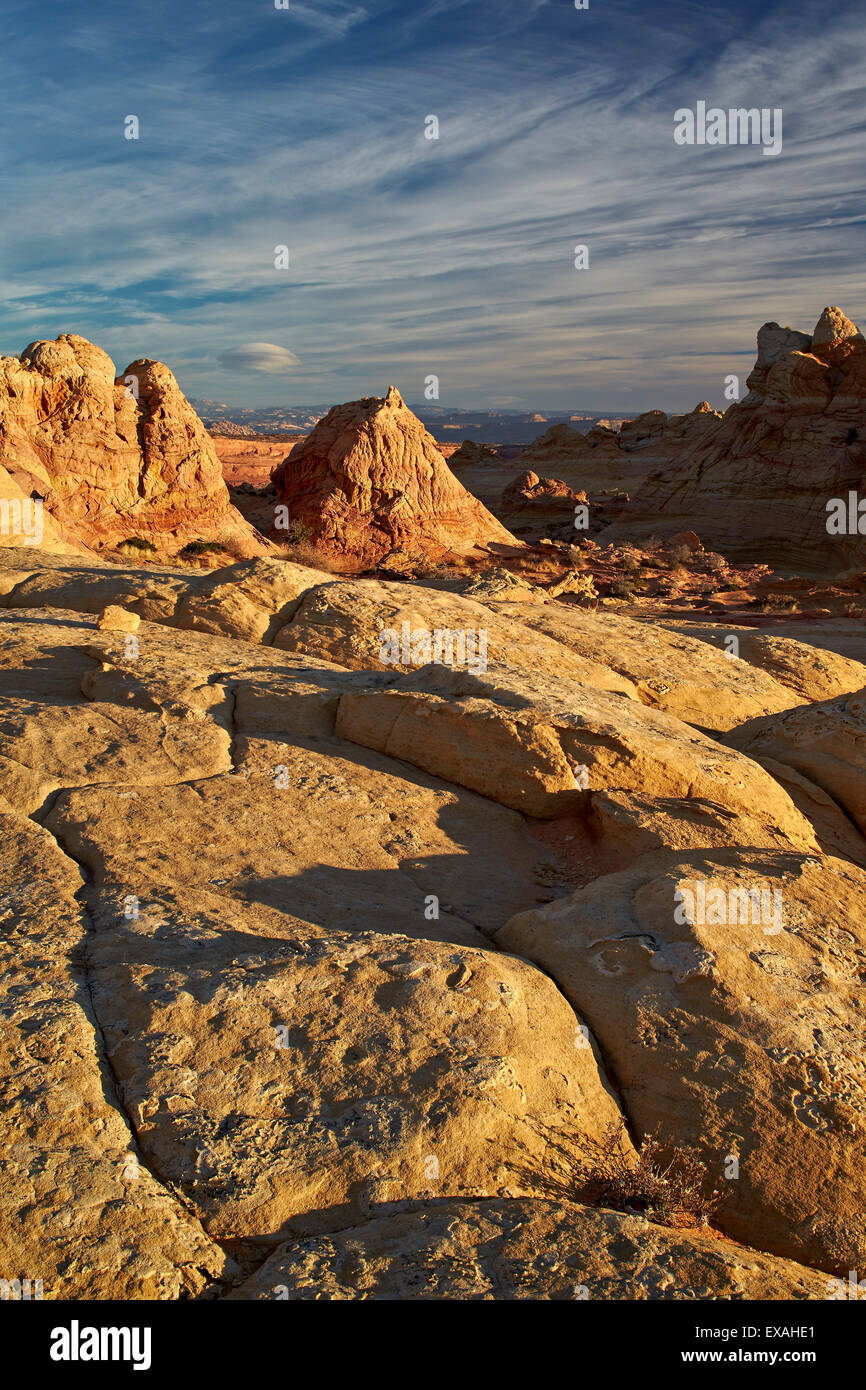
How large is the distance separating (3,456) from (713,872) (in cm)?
1749

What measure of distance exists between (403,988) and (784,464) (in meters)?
31.2

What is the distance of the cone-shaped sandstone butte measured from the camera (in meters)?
23.4

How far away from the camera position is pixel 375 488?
23719 millimetres

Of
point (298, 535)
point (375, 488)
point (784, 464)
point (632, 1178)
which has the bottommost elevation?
point (632, 1178)

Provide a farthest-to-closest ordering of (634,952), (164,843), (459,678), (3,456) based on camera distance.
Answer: (3,456) < (459,678) < (164,843) < (634,952)

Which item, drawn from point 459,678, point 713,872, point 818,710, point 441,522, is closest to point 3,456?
point 441,522

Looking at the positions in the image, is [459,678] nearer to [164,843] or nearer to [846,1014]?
[164,843]

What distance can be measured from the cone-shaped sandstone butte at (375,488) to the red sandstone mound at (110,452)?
2509 millimetres

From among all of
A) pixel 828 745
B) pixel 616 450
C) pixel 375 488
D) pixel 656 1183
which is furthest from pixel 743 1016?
pixel 616 450

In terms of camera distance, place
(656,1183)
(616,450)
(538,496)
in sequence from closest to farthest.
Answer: (656,1183) < (538,496) < (616,450)

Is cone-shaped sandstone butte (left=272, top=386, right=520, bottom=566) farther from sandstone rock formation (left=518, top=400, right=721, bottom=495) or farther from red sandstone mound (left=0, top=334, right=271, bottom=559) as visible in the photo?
sandstone rock formation (left=518, top=400, right=721, bottom=495)

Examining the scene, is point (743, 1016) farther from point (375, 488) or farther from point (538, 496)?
point (538, 496)

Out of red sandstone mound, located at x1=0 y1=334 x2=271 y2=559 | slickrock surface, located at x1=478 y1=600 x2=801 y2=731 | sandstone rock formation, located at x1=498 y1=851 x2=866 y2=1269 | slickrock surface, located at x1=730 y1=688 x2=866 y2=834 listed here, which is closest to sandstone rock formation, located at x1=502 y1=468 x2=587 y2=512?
red sandstone mound, located at x1=0 y1=334 x2=271 y2=559

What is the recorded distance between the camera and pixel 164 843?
173 inches
